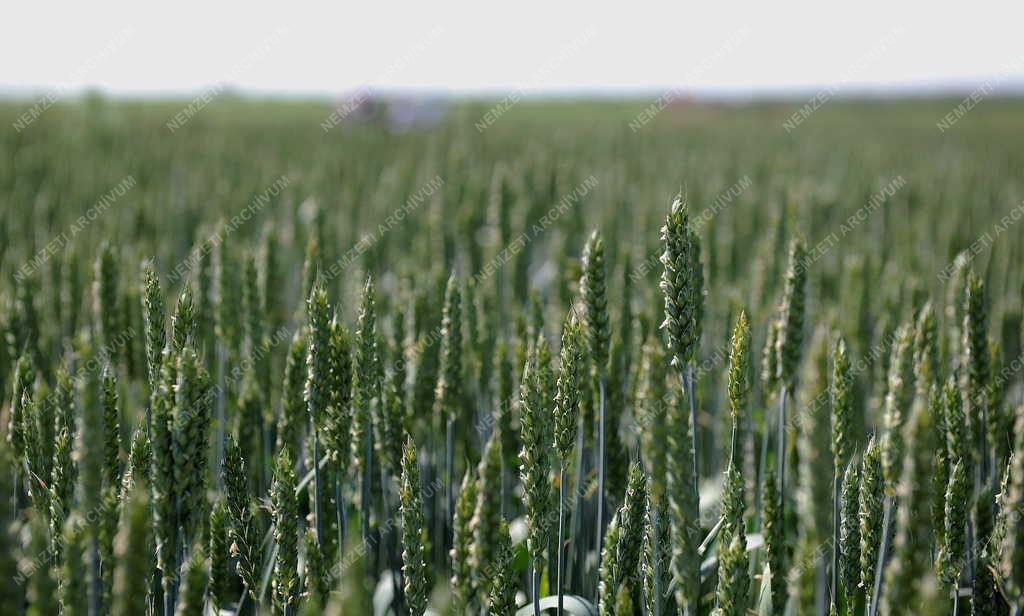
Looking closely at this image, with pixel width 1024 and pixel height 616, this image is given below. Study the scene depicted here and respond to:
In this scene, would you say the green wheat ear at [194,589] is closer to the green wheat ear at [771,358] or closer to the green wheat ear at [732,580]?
the green wheat ear at [732,580]

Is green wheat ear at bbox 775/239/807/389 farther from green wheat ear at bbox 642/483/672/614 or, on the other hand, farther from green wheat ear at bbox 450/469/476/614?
green wheat ear at bbox 450/469/476/614

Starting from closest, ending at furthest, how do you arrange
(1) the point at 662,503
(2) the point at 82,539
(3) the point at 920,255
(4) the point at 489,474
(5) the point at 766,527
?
(2) the point at 82,539 < (4) the point at 489,474 < (1) the point at 662,503 < (5) the point at 766,527 < (3) the point at 920,255

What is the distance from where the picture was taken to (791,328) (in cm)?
240

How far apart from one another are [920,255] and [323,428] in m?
5.10

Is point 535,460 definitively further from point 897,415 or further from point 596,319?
point 897,415

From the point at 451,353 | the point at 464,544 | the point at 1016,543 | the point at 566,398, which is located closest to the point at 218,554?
the point at 464,544

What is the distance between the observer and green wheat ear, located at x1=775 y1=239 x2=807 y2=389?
93.8 inches

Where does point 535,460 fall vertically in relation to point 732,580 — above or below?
above

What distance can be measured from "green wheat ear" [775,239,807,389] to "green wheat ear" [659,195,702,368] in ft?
1.80

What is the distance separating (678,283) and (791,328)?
0.68 m

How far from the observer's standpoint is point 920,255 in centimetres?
589

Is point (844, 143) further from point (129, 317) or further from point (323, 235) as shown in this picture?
point (129, 317)

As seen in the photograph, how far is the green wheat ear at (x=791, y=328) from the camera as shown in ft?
7.82

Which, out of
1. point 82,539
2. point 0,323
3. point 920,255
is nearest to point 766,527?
point 82,539
